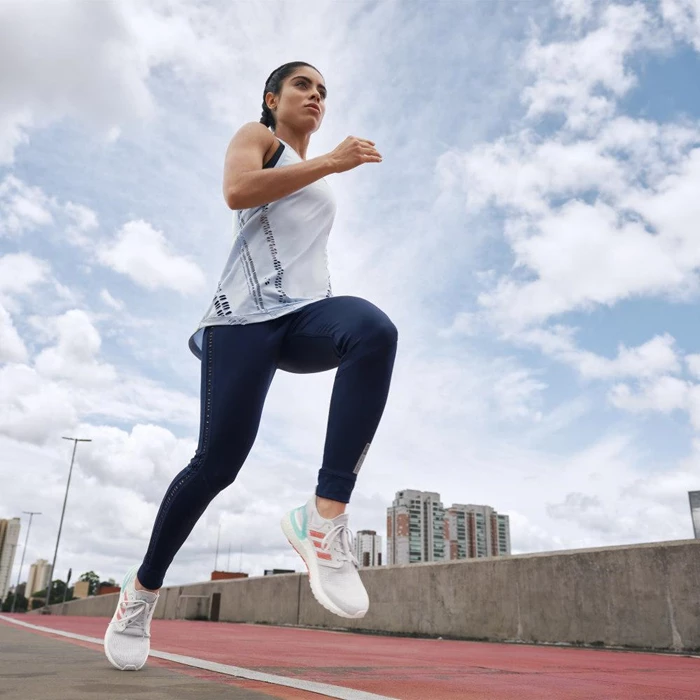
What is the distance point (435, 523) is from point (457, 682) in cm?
8184

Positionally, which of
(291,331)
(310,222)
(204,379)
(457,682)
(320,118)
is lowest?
(457,682)

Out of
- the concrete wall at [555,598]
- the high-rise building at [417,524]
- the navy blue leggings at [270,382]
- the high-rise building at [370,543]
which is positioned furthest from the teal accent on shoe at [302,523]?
the high-rise building at [370,543]

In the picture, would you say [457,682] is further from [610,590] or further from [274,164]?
[610,590]

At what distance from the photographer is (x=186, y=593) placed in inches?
707

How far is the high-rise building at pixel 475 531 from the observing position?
241ft

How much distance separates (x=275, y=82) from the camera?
9.13ft

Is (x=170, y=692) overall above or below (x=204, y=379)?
below

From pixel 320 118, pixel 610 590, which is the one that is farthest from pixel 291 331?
pixel 610 590

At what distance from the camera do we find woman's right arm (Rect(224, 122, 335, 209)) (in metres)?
2.27

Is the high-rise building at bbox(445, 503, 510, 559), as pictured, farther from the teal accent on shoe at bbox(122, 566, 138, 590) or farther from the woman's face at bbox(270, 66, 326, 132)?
the woman's face at bbox(270, 66, 326, 132)

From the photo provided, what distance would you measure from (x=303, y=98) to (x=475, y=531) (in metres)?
75.2

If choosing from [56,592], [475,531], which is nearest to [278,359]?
[475,531]

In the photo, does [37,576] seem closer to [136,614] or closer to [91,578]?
[91,578]

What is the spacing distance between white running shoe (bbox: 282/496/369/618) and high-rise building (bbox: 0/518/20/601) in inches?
4909
